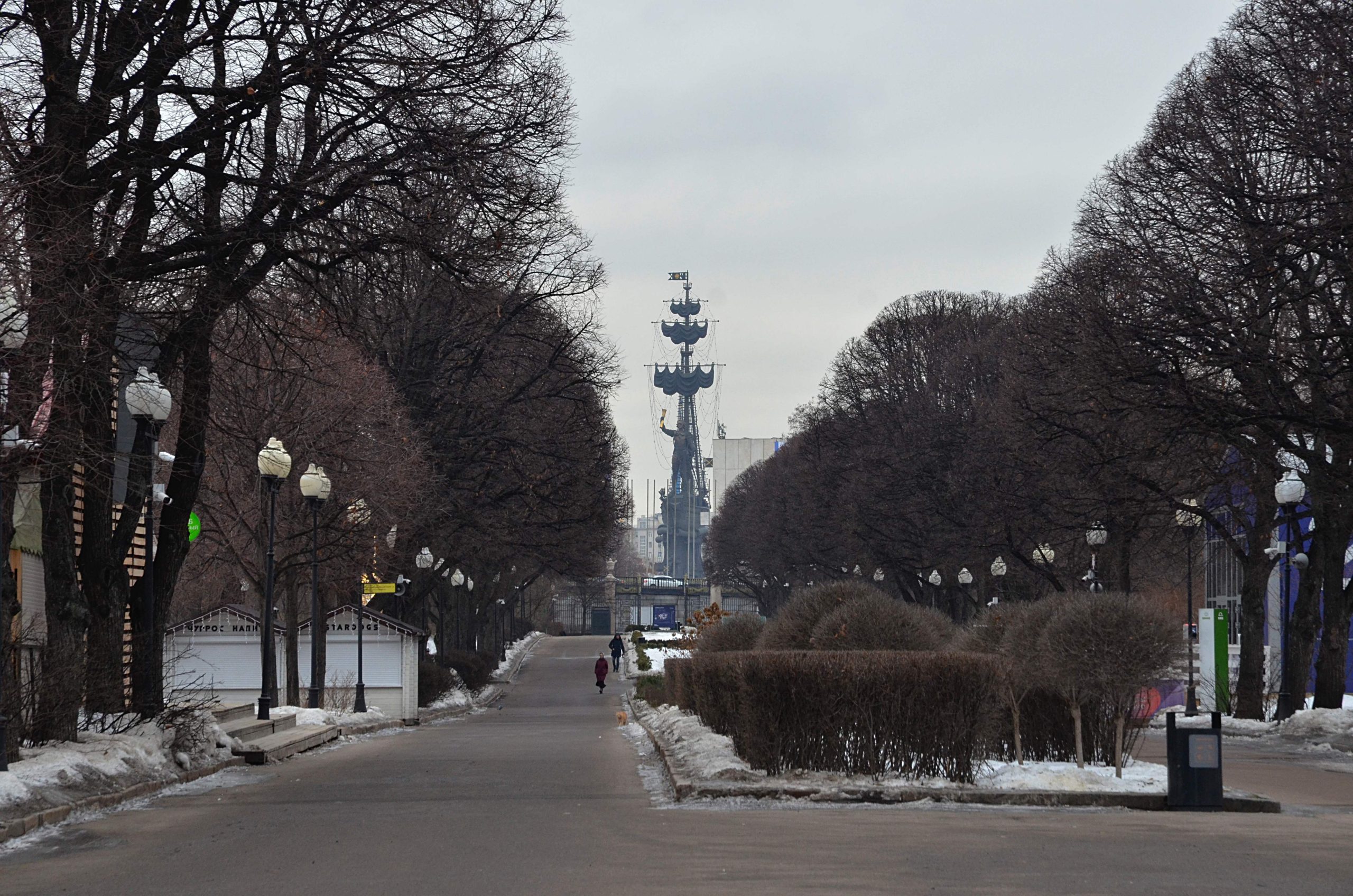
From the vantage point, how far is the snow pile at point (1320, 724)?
95.3 feet

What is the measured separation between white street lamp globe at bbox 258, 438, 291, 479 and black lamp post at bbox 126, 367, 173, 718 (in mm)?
5420

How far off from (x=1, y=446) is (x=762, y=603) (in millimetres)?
104449

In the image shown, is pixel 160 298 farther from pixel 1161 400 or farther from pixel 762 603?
pixel 762 603

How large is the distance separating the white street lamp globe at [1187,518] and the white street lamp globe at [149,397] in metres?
22.0

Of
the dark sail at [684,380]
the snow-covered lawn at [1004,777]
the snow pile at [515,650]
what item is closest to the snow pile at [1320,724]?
the snow-covered lawn at [1004,777]

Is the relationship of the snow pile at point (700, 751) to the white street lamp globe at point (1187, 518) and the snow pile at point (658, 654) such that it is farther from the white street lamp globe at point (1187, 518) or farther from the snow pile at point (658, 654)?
the snow pile at point (658, 654)

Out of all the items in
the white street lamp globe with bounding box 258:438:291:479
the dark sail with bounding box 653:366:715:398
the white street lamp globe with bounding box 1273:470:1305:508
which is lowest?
the white street lamp globe with bounding box 1273:470:1305:508

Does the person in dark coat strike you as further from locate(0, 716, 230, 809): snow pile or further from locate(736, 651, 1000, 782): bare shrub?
locate(736, 651, 1000, 782): bare shrub

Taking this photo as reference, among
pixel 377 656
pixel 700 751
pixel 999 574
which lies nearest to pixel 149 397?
pixel 700 751

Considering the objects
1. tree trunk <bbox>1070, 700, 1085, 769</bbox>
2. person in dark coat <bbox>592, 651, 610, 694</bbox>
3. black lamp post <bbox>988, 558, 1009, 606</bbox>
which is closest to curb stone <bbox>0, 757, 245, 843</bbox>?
tree trunk <bbox>1070, 700, 1085, 769</bbox>

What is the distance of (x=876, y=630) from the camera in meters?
19.6

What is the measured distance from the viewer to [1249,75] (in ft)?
87.2

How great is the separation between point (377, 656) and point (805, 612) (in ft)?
76.2

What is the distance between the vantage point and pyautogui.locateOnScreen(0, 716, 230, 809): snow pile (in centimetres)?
1375
